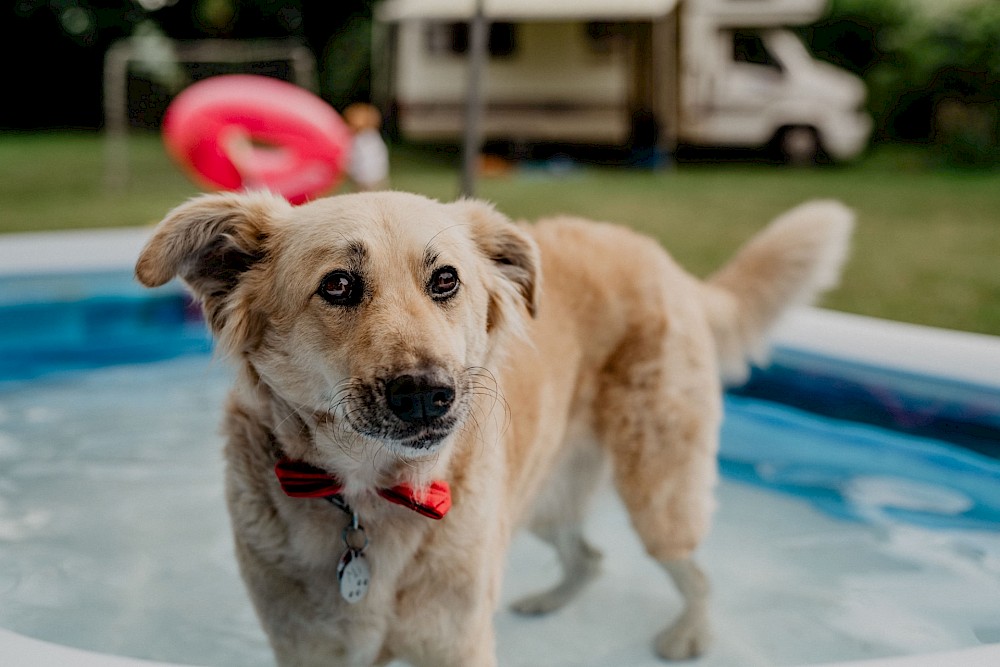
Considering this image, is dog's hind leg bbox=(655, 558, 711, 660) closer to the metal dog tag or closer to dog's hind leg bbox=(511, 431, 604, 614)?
dog's hind leg bbox=(511, 431, 604, 614)

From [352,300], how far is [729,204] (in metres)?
9.24

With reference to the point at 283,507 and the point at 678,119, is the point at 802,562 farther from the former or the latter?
the point at 678,119

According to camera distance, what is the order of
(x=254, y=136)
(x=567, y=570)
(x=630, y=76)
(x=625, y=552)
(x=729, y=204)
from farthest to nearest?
(x=630, y=76) < (x=729, y=204) < (x=254, y=136) < (x=625, y=552) < (x=567, y=570)

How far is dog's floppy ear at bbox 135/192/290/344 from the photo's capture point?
2170 millimetres

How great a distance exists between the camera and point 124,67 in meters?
15.5

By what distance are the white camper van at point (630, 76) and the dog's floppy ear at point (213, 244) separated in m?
12.5

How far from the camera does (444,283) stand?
2232 mm

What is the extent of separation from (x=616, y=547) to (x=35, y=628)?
2221 millimetres

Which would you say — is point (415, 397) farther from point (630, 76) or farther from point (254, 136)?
point (630, 76)

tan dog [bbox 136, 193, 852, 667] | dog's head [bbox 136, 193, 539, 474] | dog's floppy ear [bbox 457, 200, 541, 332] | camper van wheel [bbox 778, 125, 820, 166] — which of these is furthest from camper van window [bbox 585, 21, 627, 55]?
dog's head [bbox 136, 193, 539, 474]

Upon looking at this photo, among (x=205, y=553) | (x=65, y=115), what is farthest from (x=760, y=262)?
(x=65, y=115)

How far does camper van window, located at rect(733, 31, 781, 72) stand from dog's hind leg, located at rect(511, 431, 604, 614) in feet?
41.3

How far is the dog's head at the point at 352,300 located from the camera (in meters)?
1.98

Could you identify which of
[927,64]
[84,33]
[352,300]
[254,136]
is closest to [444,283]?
[352,300]
